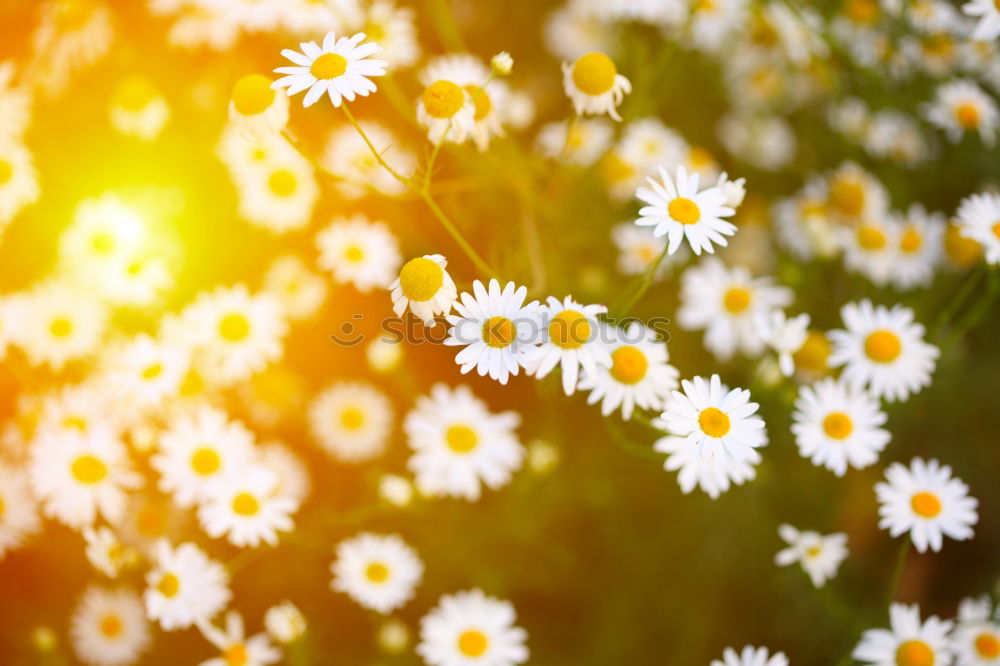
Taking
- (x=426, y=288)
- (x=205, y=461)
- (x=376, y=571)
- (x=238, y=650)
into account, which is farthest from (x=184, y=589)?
(x=426, y=288)

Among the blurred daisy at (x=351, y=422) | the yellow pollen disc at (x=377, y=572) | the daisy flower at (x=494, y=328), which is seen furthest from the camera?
the blurred daisy at (x=351, y=422)

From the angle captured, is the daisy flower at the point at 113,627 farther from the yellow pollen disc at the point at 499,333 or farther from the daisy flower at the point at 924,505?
the daisy flower at the point at 924,505

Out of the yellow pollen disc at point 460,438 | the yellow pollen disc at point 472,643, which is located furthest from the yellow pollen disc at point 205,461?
the yellow pollen disc at point 472,643

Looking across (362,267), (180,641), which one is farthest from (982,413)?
(180,641)

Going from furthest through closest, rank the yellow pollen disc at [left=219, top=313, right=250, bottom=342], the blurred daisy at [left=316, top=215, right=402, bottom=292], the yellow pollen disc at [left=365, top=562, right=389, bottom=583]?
the blurred daisy at [left=316, top=215, right=402, bottom=292] < the yellow pollen disc at [left=219, top=313, right=250, bottom=342] < the yellow pollen disc at [left=365, top=562, right=389, bottom=583]

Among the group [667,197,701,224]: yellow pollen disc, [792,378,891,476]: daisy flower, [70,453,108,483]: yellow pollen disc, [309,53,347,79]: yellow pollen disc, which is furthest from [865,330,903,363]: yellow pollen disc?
[70,453,108,483]: yellow pollen disc

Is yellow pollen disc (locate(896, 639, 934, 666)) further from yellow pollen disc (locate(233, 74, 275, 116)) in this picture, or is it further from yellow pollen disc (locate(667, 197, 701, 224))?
yellow pollen disc (locate(233, 74, 275, 116))

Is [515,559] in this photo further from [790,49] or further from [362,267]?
[790,49]
